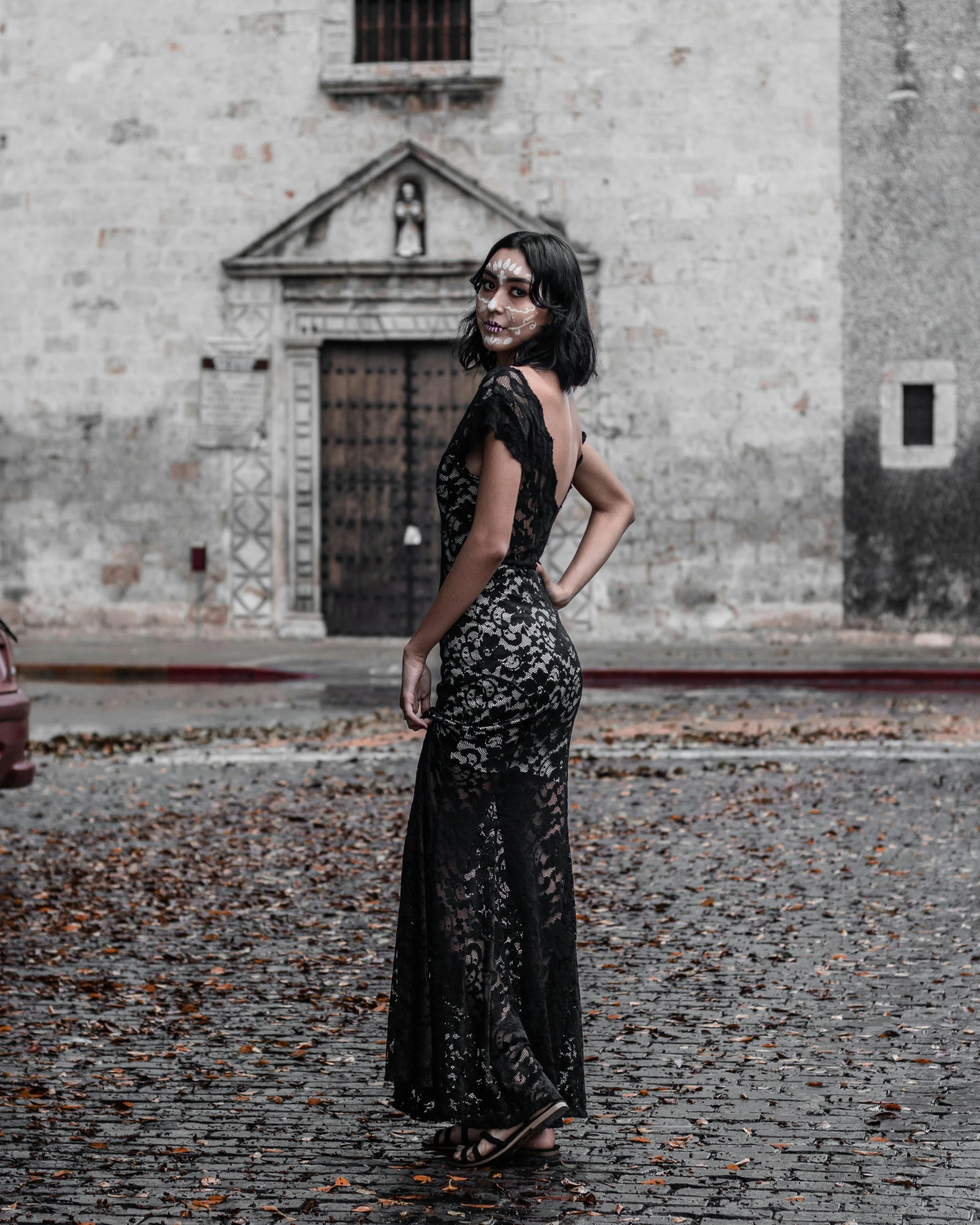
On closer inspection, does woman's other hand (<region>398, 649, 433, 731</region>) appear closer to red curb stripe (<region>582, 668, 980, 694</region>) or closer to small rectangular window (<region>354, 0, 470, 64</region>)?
red curb stripe (<region>582, 668, 980, 694</region>)

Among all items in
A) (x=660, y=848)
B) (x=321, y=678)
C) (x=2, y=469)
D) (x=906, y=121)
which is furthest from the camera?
(x=2, y=469)

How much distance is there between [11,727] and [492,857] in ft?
13.0

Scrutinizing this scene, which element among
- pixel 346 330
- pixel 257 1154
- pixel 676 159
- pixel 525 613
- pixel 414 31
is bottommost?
pixel 257 1154

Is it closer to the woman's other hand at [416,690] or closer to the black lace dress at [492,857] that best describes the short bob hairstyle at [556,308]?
the black lace dress at [492,857]

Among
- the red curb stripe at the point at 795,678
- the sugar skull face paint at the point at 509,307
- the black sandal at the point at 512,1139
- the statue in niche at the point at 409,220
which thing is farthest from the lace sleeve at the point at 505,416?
the statue in niche at the point at 409,220

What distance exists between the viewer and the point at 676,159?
19.9 m

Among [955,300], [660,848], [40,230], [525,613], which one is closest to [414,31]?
[40,230]

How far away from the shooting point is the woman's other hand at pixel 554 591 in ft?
13.5

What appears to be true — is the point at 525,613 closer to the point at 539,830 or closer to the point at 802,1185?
the point at 539,830

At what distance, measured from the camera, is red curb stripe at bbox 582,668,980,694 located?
16.4 m

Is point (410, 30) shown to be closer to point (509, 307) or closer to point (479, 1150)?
point (509, 307)

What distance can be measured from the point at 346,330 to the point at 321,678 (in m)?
4.87

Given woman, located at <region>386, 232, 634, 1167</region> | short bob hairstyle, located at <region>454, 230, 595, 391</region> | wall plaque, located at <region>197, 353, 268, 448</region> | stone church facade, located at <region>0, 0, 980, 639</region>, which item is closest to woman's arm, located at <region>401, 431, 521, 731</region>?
woman, located at <region>386, 232, 634, 1167</region>

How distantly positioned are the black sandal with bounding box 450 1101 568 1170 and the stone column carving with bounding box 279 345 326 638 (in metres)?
16.4
